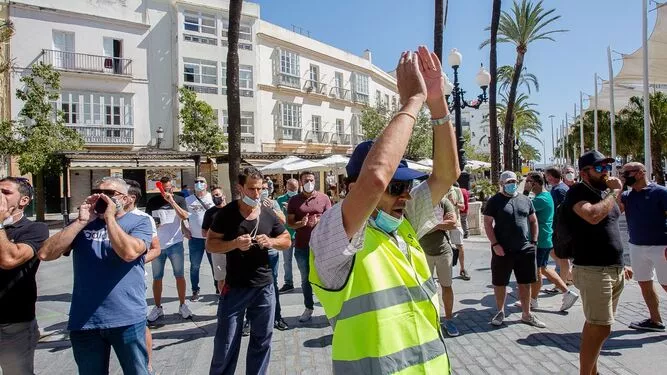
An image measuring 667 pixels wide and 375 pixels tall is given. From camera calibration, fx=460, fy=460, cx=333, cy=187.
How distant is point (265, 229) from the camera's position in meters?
4.35

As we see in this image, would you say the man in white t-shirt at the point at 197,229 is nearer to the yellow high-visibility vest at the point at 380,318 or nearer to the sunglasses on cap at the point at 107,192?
the sunglasses on cap at the point at 107,192

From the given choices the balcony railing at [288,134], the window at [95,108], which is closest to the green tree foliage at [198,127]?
the window at [95,108]

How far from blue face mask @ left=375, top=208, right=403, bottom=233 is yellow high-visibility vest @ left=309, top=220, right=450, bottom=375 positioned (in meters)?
0.07

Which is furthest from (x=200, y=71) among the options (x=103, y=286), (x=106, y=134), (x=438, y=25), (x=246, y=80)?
(x=103, y=286)

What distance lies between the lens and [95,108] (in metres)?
26.7

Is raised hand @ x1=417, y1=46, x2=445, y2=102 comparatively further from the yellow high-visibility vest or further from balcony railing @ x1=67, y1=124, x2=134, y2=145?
balcony railing @ x1=67, y1=124, x2=134, y2=145

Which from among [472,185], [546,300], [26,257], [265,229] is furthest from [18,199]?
[472,185]

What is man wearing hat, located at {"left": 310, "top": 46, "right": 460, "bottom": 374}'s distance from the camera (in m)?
1.58

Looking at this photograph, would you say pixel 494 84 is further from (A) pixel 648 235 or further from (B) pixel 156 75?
(B) pixel 156 75

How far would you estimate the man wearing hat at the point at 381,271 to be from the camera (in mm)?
1578

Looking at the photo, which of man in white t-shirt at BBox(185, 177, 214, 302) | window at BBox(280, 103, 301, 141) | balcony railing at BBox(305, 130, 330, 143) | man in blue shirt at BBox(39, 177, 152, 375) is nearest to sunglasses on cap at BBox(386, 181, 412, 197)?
man in blue shirt at BBox(39, 177, 152, 375)

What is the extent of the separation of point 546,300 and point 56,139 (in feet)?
72.3

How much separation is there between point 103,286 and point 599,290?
12.8ft

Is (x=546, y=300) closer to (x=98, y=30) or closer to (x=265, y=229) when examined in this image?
(x=265, y=229)
